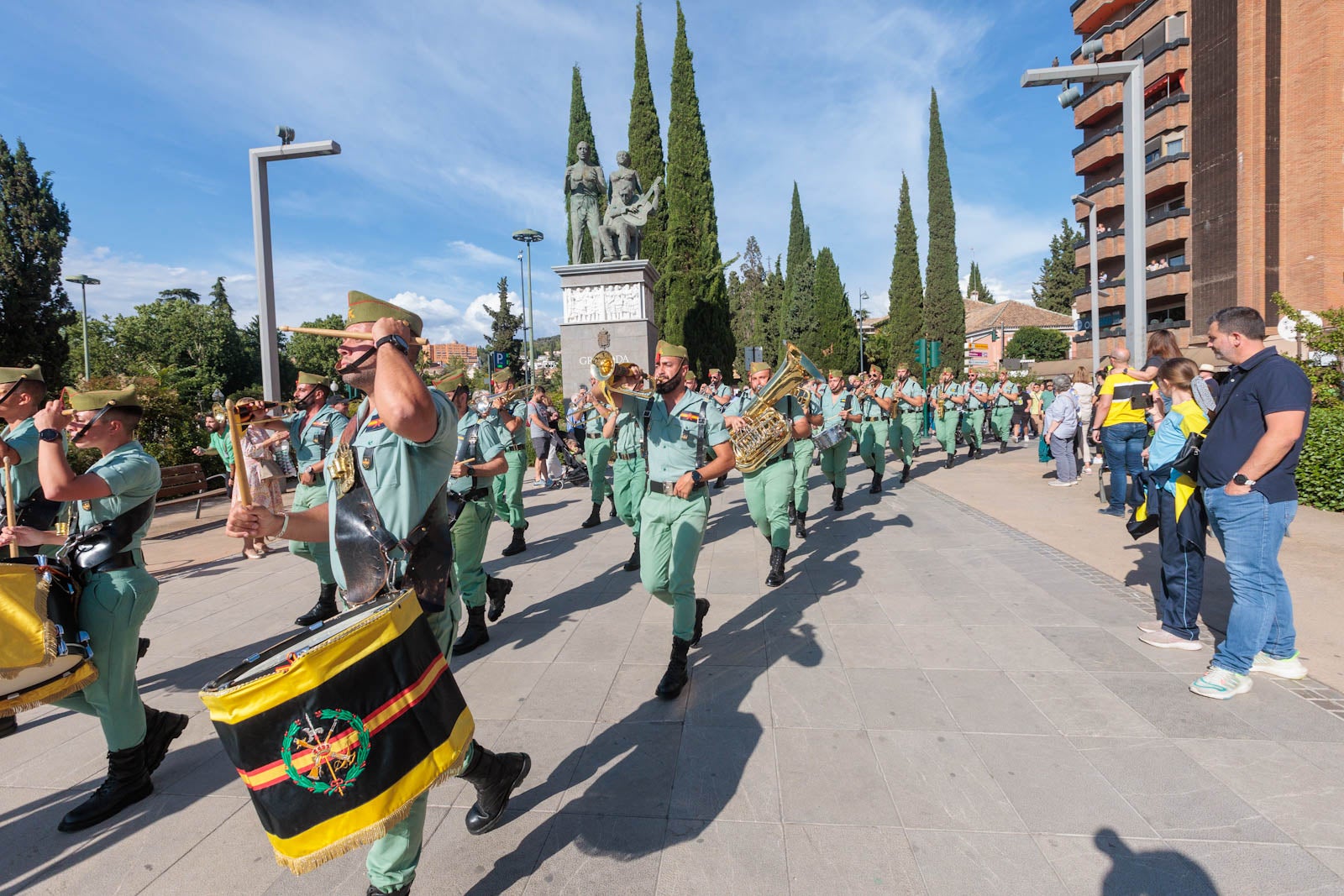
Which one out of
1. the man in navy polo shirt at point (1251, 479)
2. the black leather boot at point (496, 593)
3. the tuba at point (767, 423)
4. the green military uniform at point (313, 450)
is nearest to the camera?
the man in navy polo shirt at point (1251, 479)

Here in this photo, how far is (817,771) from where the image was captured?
307 cm

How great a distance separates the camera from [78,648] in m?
2.78

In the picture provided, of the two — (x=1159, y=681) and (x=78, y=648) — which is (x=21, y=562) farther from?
(x=1159, y=681)

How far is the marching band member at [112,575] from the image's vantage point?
2918mm

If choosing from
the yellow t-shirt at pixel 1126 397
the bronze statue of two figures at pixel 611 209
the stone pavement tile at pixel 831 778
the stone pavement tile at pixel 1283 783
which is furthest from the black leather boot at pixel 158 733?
the bronze statue of two figures at pixel 611 209

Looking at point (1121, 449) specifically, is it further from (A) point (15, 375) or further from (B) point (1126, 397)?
(A) point (15, 375)

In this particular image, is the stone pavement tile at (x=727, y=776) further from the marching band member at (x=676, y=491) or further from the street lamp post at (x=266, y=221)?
the street lamp post at (x=266, y=221)

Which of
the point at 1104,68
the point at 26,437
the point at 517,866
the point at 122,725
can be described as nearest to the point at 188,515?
the point at 26,437

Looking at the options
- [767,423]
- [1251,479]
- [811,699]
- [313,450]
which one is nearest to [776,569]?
[767,423]

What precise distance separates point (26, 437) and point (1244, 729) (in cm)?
635

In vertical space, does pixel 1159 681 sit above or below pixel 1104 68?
A: below

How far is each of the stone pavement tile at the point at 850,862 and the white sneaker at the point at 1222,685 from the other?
2186 mm

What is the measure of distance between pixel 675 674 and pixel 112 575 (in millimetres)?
2743

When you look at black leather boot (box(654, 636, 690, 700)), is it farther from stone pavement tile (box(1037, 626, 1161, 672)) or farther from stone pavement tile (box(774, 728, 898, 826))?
stone pavement tile (box(1037, 626, 1161, 672))
